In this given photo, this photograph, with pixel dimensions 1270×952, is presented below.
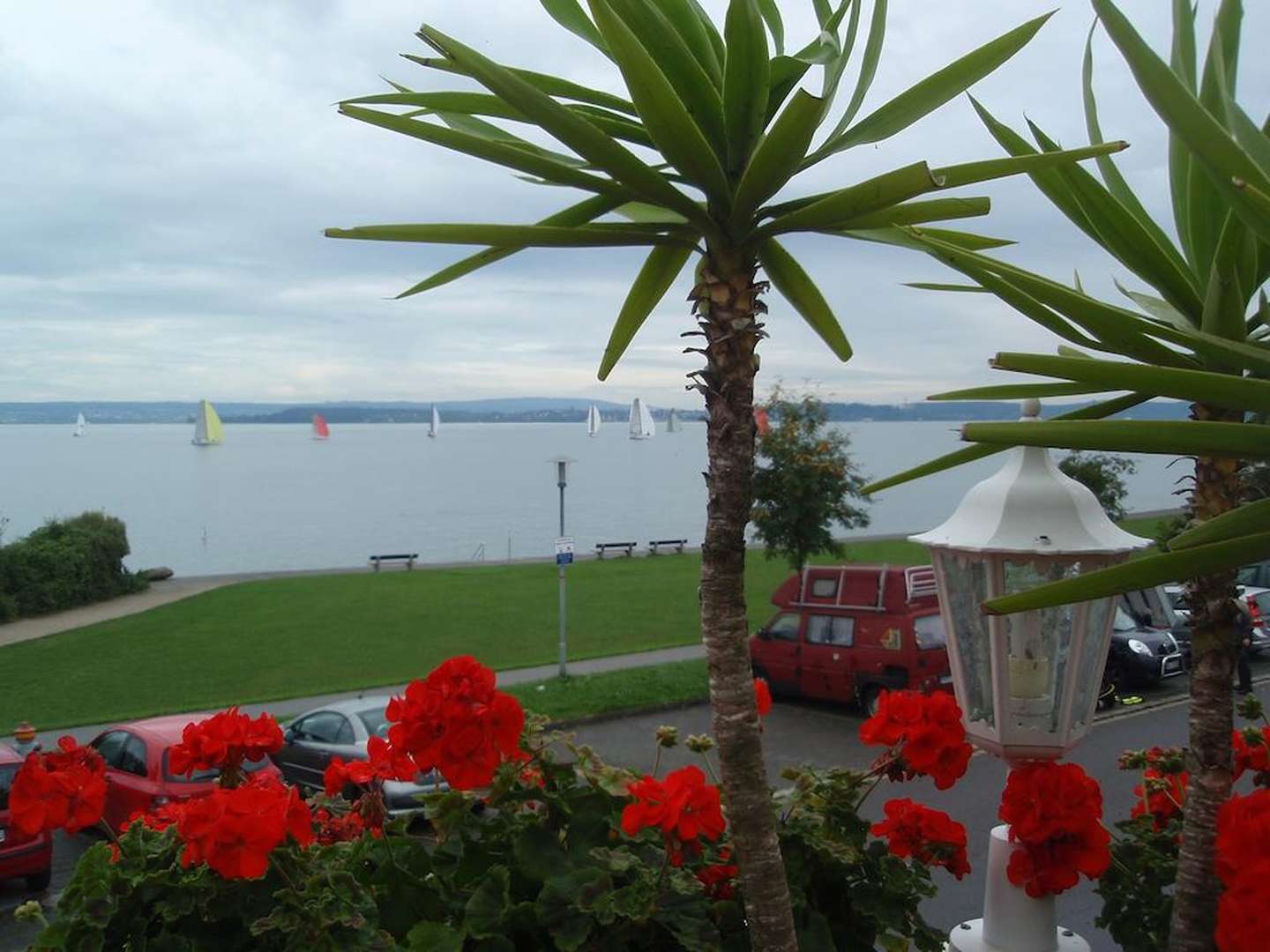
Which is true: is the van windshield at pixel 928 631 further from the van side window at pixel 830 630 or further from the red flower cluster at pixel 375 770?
the red flower cluster at pixel 375 770

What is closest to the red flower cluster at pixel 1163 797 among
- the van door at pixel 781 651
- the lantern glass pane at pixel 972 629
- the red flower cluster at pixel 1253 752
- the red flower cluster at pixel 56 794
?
the red flower cluster at pixel 1253 752

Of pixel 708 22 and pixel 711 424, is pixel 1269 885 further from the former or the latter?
pixel 708 22

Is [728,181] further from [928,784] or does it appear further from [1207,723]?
[928,784]

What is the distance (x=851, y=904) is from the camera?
9.86ft

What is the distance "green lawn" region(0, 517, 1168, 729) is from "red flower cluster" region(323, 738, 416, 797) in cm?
1594

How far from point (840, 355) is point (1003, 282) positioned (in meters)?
0.82

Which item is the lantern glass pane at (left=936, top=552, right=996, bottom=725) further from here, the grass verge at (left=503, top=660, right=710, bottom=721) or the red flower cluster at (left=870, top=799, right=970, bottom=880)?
the grass verge at (left=503, top=660, right=710, bottom=721)

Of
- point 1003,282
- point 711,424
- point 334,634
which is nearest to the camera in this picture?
point 1003,282

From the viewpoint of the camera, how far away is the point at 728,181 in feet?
7.77

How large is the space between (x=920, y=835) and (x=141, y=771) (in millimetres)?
9686

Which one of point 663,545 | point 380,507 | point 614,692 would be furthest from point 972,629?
point 380,507

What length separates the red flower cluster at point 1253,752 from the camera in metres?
3.33

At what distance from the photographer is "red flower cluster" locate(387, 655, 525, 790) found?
2.75 metres

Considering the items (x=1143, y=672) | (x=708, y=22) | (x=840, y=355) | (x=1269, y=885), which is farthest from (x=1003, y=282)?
(x=1143, y=672)
